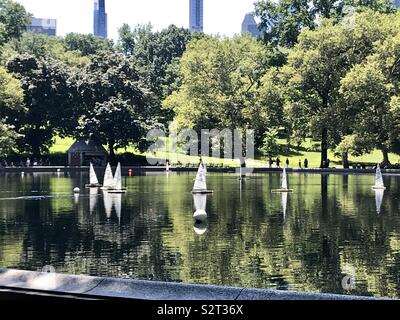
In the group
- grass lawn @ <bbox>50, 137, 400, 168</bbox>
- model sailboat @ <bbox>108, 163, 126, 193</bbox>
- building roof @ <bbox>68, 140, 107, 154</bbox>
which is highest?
building roof @ <bbox>68, 140, 107, 154</bbox>

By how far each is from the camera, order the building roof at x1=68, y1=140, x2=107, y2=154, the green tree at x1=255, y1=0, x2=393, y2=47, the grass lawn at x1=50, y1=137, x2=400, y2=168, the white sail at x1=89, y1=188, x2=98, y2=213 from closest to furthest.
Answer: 1. the white sail at x1=89, y1=188, x2=98, y2=213
2. the building roof at x1=68, y1=140, x2=107, y2=154
3. the grass lawn at x1=50, y1=137, x2=400, y2=168
4. the green tree at x1=255, y1=0, x2=393, y2=47

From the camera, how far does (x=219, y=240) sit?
68.6 feet

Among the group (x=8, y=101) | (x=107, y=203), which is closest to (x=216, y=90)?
(x=8, y=101)

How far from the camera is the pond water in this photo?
50.8ft

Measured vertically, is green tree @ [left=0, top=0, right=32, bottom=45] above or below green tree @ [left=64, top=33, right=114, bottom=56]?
above

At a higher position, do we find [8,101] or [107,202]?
[8,101]

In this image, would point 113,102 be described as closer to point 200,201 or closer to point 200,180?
point 200,180

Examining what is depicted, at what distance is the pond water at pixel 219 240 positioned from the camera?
50.8ft

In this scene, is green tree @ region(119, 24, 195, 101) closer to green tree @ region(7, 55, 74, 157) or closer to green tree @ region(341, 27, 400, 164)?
green tree @ region(7, 55, 74, 157)

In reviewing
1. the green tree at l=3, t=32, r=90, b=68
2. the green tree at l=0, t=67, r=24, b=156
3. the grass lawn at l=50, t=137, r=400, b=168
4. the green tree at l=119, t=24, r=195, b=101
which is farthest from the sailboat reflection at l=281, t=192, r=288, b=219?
the green tree at l=119, t=24, r=195, b=101

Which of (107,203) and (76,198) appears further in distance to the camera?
(76,198)

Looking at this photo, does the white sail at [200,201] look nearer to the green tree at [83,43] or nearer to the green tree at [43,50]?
the green tree at [43,50]

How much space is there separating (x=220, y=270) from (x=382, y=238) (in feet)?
25.7

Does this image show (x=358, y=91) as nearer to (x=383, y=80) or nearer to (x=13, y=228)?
(x=383, y=80)
